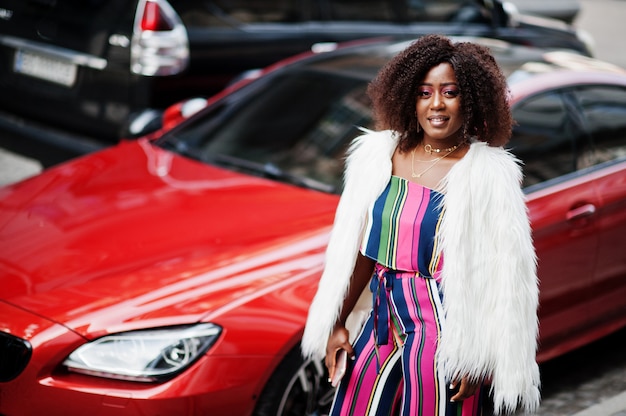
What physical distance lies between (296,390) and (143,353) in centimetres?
58

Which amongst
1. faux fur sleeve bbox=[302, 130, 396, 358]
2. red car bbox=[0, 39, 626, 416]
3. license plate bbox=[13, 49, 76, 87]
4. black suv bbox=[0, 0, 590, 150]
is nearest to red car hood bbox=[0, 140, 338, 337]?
red car bbox=[0, 39, 626, 416]

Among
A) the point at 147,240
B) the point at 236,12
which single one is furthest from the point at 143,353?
the point at 236,12

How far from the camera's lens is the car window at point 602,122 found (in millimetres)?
4809

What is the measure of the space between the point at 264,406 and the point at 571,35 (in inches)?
230

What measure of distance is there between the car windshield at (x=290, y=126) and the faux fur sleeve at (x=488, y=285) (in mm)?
1765

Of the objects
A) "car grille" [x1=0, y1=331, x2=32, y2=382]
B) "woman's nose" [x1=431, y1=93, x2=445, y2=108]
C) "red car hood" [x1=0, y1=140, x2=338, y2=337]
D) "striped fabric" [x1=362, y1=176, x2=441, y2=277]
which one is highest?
"woman's nose" [x1=431, y1=93, x2=445, y2=108]

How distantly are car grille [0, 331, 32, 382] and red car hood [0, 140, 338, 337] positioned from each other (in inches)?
4.7

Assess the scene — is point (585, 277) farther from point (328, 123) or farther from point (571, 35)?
point (571, 35)

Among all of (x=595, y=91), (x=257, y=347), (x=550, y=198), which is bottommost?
(x=257, y=347)

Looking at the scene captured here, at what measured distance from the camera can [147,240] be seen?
3902 millimetres

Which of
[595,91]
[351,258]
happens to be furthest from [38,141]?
[351,258]

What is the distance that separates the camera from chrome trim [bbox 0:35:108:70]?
6445 millimetres

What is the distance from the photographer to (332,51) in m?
5.44

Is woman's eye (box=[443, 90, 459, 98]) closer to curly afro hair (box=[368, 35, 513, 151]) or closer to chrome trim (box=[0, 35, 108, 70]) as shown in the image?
curly afro hair (box=[368, 35, 513, 151])
